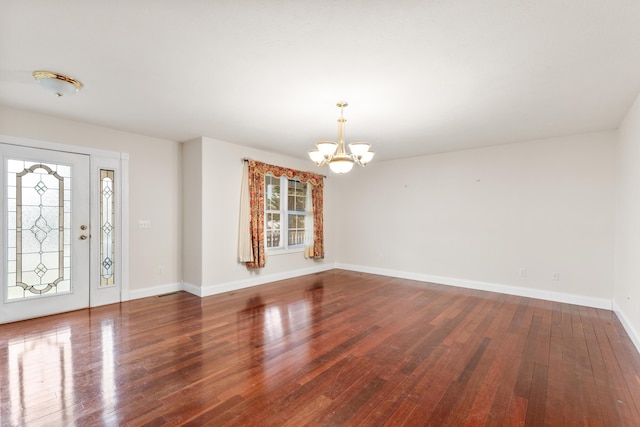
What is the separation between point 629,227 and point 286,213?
197 inches

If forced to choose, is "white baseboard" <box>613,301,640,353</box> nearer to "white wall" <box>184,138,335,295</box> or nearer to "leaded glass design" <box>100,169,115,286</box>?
"white wall" <box>184,138,335,295</box>

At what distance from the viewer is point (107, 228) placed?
425 centimetres

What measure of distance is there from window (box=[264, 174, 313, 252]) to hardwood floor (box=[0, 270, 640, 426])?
77.1 inches

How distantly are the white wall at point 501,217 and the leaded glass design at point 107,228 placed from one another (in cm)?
464

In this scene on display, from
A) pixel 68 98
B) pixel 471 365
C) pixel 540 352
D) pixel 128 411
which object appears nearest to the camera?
pixel 128 411

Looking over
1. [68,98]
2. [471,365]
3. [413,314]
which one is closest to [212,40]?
[68,98]

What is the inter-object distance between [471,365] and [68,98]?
476 centimetres

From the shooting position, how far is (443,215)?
18.4 feet

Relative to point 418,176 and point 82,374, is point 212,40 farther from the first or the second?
point 418,176

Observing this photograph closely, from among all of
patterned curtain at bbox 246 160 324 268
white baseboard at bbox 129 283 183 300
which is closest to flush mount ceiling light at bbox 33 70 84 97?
patterned curtain at bbox 246 160 324 268

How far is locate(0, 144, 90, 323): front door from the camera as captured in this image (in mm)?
3475

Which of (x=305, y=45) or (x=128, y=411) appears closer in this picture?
(x=128, y=411)

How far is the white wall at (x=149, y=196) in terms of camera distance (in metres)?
4.07

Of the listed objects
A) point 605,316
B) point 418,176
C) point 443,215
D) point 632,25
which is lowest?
point 605,316
